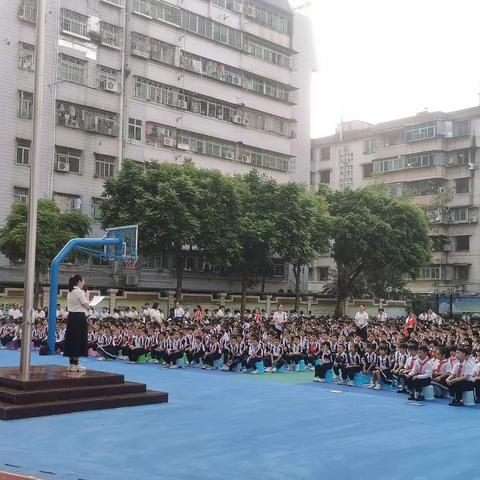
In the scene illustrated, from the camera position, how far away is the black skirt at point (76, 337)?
9.82m

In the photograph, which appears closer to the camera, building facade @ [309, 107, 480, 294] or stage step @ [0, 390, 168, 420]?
stage step @ [0, 390, 168, 420]

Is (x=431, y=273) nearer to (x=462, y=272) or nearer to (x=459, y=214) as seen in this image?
(x=462, y=272)

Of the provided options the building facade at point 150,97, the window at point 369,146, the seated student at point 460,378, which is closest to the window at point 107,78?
the building facade at point 150,97

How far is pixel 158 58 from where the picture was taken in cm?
3120

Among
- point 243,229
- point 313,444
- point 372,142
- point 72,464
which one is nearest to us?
point 72,464

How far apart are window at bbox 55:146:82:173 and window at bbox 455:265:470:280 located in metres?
23.1

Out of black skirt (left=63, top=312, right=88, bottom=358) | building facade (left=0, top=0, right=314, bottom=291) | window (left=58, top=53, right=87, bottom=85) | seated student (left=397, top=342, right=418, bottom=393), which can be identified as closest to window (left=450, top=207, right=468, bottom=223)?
building facade (left=0, top=0, right=314, bottom=291)

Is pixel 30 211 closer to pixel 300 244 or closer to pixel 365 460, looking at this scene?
pixel 365 460

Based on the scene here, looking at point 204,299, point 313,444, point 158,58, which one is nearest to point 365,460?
point 313,444

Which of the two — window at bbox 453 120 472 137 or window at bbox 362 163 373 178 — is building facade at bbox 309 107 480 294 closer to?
window at bbox 453 120 472 137

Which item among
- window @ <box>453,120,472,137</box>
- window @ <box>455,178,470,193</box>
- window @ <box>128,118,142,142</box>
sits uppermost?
window @ <box>453,120,472,137</box>

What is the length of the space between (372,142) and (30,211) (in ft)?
120

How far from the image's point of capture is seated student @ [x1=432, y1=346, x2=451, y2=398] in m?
11.0

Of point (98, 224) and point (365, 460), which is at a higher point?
point (98, 224)
